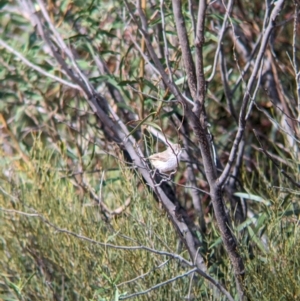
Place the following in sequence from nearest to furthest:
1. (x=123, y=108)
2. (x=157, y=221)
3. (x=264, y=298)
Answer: (x=264, y=298), (x=157, y=221), (x=123, y=108)

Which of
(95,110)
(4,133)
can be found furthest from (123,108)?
(4,133)

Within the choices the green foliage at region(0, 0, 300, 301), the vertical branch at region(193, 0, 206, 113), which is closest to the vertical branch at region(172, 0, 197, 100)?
the vertical branch at region(193, 0, 206, 113)

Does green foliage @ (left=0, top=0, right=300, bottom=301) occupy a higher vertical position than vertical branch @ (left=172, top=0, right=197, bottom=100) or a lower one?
lower

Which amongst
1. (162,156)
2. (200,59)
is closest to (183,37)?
(200,59)

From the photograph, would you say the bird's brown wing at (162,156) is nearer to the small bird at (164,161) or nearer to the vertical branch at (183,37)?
the small bird at (164,161)

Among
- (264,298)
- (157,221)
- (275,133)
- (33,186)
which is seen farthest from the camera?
(275,133)

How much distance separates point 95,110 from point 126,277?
74 centimetres

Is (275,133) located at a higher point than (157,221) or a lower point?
lower

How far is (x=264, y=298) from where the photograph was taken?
2676mm

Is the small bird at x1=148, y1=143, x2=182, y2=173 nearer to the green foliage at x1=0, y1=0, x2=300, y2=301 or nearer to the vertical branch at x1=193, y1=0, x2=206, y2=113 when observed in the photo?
the green foliage at x1=0, y1=0, x2=300, y2=301

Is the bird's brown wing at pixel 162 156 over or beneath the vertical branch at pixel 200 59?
beneath

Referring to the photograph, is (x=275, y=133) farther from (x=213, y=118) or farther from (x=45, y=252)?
(x=45, y=252)

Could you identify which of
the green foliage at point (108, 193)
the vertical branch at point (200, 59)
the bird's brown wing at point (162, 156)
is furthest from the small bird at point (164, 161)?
the vertical branch at point (200, 59)

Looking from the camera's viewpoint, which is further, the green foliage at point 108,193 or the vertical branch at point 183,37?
the green foliage at point 108,193
